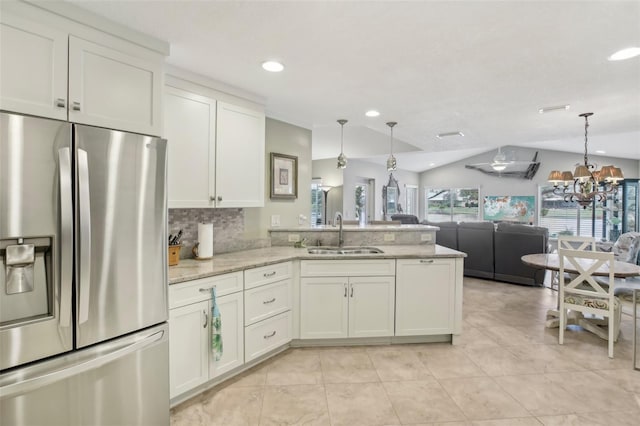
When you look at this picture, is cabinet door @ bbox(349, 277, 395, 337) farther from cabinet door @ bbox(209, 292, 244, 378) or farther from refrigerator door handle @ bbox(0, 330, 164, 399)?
refrigerator door handle @ bbox(0, 330, 164, 399)

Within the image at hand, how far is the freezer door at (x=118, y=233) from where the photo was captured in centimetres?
152

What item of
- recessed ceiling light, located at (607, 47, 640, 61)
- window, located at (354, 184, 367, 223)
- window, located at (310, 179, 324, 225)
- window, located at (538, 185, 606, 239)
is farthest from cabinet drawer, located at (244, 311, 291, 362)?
window, located at (538, 185, 606, 239)

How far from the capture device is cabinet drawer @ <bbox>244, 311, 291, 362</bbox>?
253 centimetres

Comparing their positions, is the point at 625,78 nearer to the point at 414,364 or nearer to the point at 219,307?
the point at 414,364

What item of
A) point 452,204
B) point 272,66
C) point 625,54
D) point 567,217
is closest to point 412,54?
point 272,66

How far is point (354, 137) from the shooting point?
19.0 ft

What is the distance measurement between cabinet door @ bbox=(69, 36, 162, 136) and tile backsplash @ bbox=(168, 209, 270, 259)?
97 centimetres

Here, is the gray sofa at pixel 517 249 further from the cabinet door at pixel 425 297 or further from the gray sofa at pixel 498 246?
the cabinet door at pixel 425 297

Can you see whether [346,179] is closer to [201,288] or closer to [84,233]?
[201,288]

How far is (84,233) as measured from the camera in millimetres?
1503

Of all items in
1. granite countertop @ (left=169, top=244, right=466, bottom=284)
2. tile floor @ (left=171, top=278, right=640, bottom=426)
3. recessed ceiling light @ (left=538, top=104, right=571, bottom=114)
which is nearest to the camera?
tile floor @ (left=171, top=278, right=640, bottom=426)

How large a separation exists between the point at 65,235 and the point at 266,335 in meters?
1.65

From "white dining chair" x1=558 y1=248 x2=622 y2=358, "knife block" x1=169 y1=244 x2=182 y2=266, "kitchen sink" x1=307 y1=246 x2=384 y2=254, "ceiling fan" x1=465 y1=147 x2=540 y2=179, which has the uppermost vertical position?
"ceiling fan" x1=465 y1=147 x2=540 y2=179

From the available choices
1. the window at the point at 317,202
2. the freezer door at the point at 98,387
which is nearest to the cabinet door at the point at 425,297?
the freezer door at the point at 98,387
